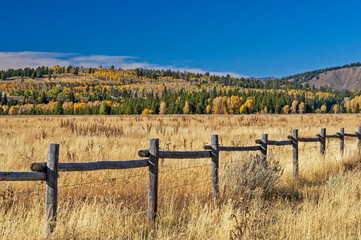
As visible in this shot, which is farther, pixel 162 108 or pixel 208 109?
pixel 208 109

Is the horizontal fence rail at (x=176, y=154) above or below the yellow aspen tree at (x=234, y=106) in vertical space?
below

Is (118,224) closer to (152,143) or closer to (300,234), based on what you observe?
(152,143)

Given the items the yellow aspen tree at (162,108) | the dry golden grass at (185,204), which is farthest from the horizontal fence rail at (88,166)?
the yellow aspen tree at (162,108)

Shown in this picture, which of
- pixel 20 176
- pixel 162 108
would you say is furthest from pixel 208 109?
pixel 20 176

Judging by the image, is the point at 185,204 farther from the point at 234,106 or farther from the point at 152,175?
Answer: the point at 234,106

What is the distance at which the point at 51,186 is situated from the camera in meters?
3.93

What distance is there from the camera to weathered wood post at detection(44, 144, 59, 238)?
3.89 meters

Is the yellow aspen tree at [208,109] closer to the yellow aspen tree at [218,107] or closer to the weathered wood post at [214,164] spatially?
the yellow aspen tree at [218,107]

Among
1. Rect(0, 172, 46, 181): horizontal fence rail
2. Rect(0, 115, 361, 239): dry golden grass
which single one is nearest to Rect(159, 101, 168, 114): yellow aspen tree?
Rect(0, 115, 361, 239): dry golden grass

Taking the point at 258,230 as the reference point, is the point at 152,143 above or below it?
above

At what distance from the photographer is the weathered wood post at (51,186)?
12.8 ft

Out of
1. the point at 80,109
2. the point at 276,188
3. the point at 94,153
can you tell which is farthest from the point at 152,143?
the point at 80,109

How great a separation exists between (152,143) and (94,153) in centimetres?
626

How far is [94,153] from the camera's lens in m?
10.9
